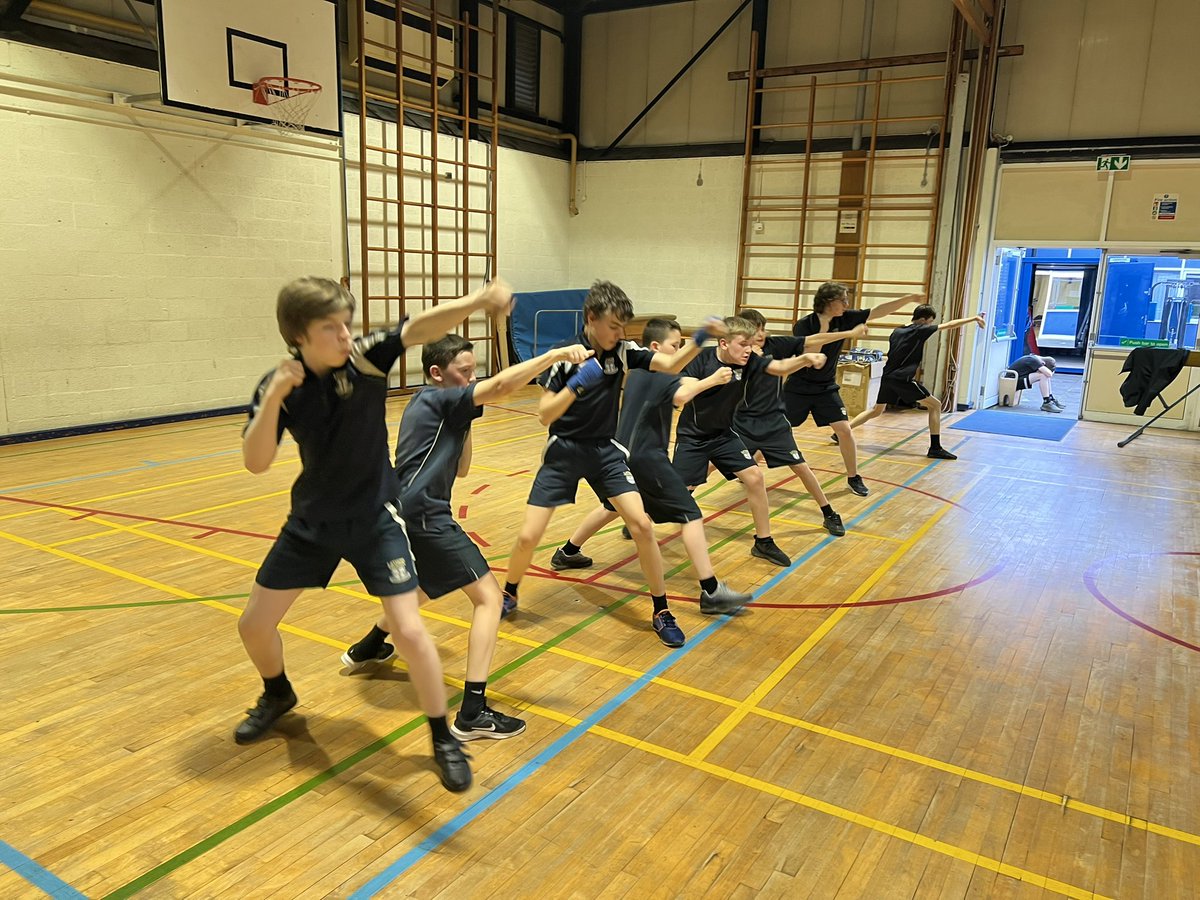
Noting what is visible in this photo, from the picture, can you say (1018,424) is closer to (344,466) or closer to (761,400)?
(761,400)

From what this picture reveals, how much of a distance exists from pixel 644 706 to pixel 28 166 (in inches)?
335

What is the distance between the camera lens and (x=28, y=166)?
853cm

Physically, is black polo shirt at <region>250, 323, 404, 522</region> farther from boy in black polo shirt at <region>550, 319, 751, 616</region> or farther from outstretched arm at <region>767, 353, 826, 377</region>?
outstretched arm at <region>767, 353, 826, 377</region>

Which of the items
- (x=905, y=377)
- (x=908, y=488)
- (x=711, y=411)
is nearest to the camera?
(x=711, y=411)

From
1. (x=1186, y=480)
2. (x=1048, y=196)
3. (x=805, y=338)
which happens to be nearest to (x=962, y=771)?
(x=805, y=338)

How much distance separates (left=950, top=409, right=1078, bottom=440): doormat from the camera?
37.2 feet

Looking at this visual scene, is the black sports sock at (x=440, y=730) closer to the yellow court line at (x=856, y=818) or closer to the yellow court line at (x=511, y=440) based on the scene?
the yellow court line at (x=856, y=818)

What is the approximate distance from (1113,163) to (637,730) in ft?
38.8

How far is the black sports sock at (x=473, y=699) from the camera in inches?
133

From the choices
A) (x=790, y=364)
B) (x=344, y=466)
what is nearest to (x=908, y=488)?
(x=790, y=364)

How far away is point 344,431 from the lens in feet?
9.21

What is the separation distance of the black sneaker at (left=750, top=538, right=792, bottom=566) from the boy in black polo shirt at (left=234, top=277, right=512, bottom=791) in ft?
10.1

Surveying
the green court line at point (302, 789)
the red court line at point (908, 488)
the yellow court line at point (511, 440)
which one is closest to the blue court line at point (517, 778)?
the green court line at point (302, 789)

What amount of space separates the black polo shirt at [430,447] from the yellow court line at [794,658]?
1.39m
